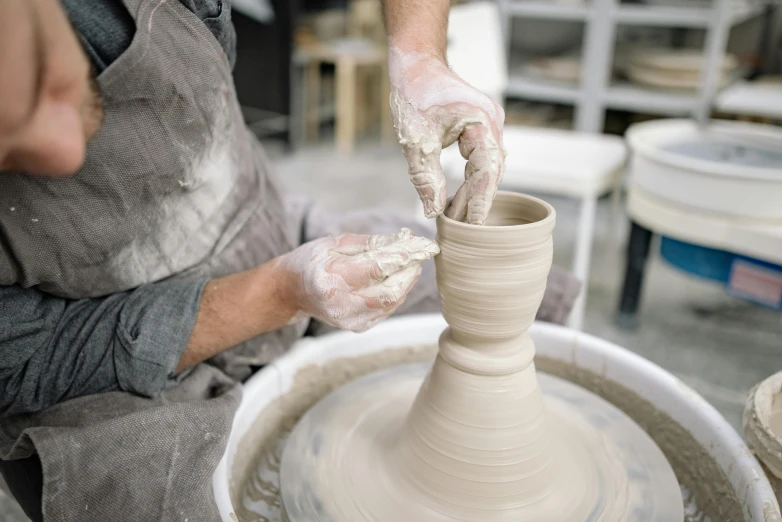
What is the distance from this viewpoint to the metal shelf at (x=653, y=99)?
122 inches

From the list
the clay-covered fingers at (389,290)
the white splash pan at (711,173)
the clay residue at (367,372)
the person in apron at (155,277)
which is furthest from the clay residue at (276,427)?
the white splash pan at (711,173)

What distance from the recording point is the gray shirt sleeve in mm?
963

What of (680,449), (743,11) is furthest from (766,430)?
(743,11)

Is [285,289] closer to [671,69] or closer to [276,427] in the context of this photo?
[276,427]

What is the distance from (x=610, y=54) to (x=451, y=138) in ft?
8.66

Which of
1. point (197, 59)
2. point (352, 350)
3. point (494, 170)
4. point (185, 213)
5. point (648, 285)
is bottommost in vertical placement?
point (648, 285)

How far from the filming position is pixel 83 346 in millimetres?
995

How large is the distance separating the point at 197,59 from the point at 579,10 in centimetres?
265

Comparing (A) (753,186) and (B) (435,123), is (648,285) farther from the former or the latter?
(B) (435,123)

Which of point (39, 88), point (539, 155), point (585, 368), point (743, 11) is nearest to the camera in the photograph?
point (39, 88)

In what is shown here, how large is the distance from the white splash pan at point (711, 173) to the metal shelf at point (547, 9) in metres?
1.17

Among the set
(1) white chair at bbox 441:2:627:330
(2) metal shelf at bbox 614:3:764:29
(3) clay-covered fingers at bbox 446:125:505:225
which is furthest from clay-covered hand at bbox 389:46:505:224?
(2) metal shelf at bbox 614:3:764:29

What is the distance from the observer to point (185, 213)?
1.09m

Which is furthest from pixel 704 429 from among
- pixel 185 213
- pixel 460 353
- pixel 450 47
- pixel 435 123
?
pixel 450 47
